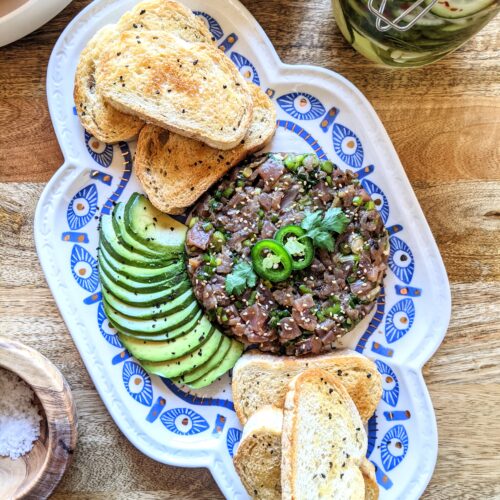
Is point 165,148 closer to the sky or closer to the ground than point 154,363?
closer to the sky

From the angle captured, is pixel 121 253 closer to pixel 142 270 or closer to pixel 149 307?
pixel 142 270

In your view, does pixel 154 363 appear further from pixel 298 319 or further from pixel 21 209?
pixel 21 209

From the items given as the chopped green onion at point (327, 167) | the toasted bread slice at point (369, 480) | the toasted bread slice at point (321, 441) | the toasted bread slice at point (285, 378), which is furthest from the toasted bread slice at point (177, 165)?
the toasted bread slice at point (369, 480)

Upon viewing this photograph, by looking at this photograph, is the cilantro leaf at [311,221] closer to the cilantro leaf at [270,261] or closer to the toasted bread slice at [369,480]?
the cilantro leaf at [270,261]

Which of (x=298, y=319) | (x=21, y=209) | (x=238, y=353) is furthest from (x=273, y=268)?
(x=21, y=209)

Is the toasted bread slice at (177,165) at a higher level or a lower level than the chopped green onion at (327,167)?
higher

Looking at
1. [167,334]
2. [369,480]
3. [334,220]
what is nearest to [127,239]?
[167,334]
